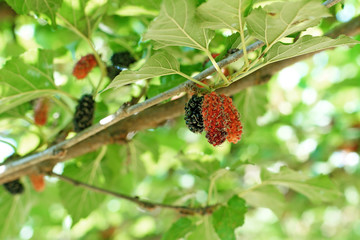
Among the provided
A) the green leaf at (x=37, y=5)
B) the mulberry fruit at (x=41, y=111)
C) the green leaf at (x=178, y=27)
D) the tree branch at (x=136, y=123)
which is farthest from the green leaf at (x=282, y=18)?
the mulberry fruit at (x=41, y=111)

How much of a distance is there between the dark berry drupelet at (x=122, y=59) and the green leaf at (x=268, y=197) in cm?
73

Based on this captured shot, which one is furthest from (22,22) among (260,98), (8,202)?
(260,98)

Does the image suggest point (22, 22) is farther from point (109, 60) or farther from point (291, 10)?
point (291, 10)

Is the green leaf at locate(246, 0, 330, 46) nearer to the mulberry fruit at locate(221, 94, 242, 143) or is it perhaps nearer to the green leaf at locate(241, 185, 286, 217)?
the mulberry fruit at locate(221, 94, 242, 143)

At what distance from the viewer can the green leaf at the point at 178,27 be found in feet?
2.78

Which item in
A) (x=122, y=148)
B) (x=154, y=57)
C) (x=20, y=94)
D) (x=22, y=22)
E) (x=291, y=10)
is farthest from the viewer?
(x=22, y=22)

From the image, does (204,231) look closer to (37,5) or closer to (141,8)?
(141,8)

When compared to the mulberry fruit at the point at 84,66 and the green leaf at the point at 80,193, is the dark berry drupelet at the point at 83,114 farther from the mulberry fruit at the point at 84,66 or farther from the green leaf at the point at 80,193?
the green leaf at the point at 80,193

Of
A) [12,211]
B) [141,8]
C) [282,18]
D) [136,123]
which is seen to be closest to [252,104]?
[136,123]

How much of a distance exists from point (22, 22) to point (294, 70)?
2028mm

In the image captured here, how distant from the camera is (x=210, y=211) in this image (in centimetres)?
151

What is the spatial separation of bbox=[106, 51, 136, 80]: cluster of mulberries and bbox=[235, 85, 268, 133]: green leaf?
563 mm

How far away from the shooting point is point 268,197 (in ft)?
5.23

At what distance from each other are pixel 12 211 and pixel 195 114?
4.47ft
